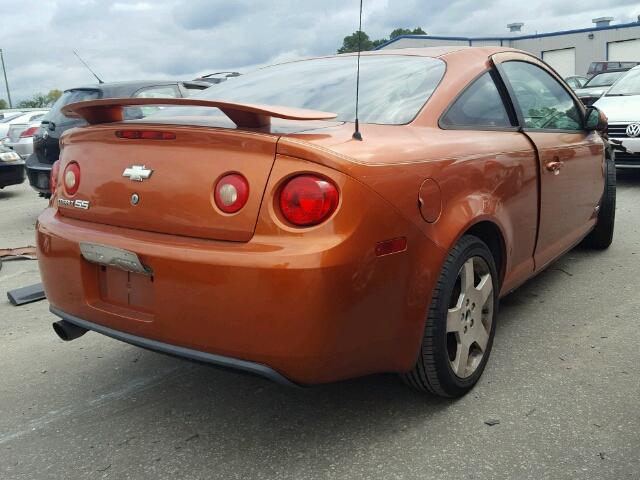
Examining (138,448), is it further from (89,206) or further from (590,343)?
(590,343)

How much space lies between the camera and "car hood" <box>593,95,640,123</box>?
8027 mm

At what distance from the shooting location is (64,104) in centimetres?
721

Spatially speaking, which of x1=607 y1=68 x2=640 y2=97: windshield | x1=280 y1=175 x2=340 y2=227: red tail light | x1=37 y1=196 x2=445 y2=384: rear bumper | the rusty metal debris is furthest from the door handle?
x1=607 y1=68 x2=640 y2=97: windshield

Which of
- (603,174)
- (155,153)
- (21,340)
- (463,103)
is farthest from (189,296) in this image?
(603,174)

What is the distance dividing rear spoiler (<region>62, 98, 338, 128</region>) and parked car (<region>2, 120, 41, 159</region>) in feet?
36.5

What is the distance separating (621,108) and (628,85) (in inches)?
46.2

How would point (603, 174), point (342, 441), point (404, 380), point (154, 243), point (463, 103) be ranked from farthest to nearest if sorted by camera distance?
1. point (603, 174)
2. point (463, 103)
3. point (404, 380)
4. point (342, 441)
5. point (154, 243)

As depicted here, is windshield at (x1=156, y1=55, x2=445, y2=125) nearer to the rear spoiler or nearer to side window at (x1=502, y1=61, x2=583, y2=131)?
the rear spoiler

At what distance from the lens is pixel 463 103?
2.98m

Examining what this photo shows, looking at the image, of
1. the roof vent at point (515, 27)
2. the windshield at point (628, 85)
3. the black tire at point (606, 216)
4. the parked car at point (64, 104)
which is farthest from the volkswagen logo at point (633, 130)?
the roof vent at point (515, 27)

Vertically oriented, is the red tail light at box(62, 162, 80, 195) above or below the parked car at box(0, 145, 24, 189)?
above

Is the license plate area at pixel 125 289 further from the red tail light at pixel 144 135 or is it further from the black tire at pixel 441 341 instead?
the black tire at pixel 441 341

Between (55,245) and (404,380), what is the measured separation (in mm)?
1521

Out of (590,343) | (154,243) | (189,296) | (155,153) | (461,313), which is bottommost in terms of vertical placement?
(590,343)
